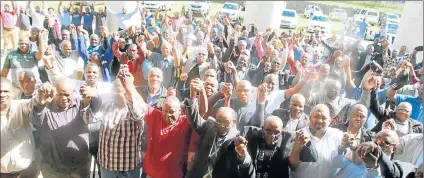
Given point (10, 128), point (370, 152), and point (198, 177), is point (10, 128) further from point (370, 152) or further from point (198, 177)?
point (370, 152)

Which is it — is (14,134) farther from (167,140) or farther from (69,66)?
(69,66)

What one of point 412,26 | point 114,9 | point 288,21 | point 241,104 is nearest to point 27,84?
point 241,104

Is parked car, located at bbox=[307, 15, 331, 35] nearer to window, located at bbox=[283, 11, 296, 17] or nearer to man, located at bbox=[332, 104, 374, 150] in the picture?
window, located at bbox=[283, 11, 296, 17]

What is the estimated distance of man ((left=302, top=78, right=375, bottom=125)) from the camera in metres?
4.07

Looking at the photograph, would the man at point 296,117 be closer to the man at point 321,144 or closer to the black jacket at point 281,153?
the man at point 321,144

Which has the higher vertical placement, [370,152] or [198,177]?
[370,152]

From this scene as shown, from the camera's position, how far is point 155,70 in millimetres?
4055

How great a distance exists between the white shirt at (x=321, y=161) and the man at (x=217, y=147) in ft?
1.66

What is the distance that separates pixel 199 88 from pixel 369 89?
1913 millimetres

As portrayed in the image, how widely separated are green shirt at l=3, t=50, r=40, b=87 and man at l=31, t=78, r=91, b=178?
5.86 ft

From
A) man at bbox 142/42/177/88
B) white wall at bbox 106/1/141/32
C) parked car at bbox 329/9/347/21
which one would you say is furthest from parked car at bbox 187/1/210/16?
man at bbox 142/42/177/88

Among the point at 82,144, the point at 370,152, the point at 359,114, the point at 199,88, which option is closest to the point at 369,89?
the point at 359,114

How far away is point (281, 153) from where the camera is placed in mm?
3027

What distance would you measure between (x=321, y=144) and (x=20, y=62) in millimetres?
3899
